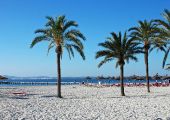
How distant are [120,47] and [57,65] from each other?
266 inches

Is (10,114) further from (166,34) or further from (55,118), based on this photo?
(166,34)

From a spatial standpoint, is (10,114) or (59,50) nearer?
(10,114)

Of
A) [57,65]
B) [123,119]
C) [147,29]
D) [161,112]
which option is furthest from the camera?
[147,29]

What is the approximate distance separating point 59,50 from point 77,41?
1.93 m

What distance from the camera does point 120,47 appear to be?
1400 inches

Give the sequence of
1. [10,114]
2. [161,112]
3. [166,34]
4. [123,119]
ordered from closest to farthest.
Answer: [123,119]
[10,114]
[161,112]
[166,34]

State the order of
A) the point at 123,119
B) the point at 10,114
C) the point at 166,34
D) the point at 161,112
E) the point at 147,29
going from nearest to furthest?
the point at 123,119, the point at 10,114, the point at 161,112, the point at 166,34, the point at 147,29

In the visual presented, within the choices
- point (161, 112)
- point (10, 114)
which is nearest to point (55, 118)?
point (10, 114)

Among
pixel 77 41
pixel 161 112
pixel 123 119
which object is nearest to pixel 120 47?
pixel 77 41

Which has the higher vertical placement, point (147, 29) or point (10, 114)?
point (147, 29)

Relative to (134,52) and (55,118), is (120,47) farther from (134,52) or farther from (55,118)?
(55,118)

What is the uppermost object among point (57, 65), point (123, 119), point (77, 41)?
point (77, 41)

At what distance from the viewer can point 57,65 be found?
3344 centimetres

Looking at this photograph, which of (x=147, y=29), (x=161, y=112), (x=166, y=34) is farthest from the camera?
(x=147, y=29)
